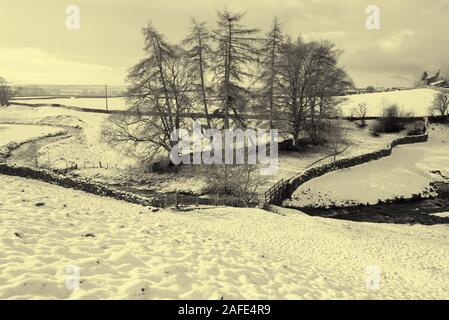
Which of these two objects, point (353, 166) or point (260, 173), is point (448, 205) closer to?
point (353, 166)

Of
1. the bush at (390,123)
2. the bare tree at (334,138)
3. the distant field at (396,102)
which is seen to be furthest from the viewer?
the distant field at (396,102)

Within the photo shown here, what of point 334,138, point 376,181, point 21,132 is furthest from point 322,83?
point 21,132

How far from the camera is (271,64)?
3559cm

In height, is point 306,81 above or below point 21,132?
above

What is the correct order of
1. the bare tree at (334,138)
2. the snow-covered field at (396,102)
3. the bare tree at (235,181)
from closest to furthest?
the bare tree at (235,181), the bare tree at (334,138), the snow-covered field at (396,102)

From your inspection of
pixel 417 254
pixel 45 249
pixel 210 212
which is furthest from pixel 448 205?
pixel 45 249

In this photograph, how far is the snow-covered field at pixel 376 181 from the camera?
92.6 feet

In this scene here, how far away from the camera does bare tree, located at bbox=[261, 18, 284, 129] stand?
115 feet

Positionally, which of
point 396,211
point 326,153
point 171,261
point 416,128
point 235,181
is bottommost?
point 396,211

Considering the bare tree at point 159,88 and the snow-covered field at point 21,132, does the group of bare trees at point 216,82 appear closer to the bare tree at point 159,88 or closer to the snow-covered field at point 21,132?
the bare tree at point 159,88

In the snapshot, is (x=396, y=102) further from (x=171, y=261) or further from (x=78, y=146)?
(x=171, y=261)

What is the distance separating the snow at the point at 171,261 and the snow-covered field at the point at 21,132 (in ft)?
120

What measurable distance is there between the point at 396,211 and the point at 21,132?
51665mm

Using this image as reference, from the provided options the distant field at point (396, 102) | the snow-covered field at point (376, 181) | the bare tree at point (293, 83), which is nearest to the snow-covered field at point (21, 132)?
the distant field at point (396, 102)
